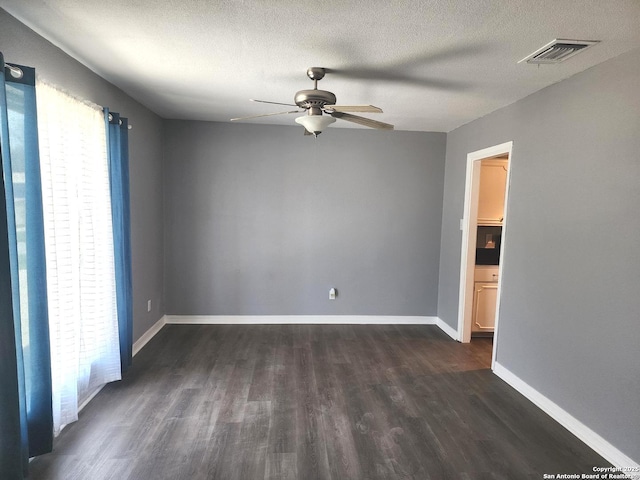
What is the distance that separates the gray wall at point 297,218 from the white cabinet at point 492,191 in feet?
1.94

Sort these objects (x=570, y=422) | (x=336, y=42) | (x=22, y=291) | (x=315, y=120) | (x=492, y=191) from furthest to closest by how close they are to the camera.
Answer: (x=492, y=191) → (x=570, y=422) → (x=315, y=120) → (x=336, y=42) → (x=22, y=291)

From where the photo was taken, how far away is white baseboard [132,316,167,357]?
361 cm

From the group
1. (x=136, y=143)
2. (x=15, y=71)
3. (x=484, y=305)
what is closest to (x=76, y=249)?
(x=15, y=71)

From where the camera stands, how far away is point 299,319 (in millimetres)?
4590

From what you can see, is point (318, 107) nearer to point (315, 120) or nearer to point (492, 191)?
point (315, 120)

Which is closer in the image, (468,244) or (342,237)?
(468,244)

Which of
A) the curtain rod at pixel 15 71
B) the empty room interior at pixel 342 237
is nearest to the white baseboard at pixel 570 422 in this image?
the empty room interior at pixel 342 237

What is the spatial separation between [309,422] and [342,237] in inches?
97.2

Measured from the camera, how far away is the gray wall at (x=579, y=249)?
6.82 feet

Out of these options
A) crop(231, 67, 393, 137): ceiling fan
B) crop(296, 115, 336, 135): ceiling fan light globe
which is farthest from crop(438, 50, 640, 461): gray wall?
crop(296, 115, 336, 135): ceiling fan light globe

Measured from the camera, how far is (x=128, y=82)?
2.92 m

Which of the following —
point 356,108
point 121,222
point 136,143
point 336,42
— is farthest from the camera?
point 136,143

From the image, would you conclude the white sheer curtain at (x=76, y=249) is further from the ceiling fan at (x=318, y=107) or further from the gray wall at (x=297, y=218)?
the gray wall at (x=297, y=218)

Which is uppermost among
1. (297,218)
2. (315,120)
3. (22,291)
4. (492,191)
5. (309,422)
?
(315,120)
